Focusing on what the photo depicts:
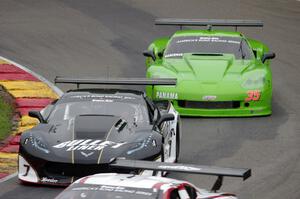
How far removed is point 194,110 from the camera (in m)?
19.2

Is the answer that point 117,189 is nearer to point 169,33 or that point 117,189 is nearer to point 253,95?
point 253,95

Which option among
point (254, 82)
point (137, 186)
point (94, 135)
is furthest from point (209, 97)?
point (137, 186)

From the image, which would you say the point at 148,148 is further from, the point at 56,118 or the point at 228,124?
the point at 228,124

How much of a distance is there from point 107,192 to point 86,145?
404 cm

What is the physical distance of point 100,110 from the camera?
1552cm

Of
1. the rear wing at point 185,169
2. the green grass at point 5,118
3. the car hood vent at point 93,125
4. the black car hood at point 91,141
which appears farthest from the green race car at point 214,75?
the rear wing at point 185,169

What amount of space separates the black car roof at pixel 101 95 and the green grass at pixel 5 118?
2101 millimetres

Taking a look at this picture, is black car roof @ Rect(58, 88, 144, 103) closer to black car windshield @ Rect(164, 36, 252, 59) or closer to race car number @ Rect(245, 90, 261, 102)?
race car number @ Rect(245, 90, 261, 102)

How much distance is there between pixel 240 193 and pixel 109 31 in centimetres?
1343

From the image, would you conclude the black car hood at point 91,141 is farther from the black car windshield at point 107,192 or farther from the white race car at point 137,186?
the black car windshield at point 107,192

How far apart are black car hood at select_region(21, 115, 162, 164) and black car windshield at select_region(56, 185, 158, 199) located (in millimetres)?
3565

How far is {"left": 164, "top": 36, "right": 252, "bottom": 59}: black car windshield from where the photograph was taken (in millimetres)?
20891

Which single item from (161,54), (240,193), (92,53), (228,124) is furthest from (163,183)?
(92,53)

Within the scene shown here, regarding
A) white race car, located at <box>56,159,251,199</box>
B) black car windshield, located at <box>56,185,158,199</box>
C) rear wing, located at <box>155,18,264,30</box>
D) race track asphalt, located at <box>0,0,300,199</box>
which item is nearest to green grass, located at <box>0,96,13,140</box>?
race track asphalt, located at <box>0,0,300,199</box>
